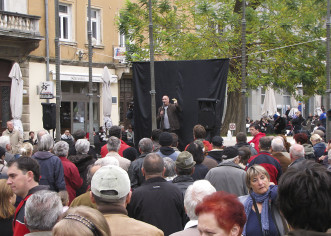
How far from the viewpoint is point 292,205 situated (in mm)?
2553

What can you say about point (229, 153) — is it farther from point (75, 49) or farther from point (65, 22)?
point (65, 22)

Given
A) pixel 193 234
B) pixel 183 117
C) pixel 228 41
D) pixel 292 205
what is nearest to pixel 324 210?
pixel 292 205

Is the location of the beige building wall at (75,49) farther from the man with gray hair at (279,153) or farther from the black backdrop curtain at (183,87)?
the man with gray hair at (279,153)

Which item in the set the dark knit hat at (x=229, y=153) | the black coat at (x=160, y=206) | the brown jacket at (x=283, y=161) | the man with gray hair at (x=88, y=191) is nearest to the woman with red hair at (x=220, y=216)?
the black coat at (x=160, y=206)

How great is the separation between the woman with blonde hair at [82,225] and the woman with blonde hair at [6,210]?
2.00 meters

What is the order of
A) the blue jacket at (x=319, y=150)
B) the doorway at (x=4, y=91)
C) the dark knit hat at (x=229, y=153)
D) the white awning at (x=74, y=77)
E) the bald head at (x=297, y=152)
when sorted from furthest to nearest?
the white awning at (x=74, y=77)
the doorway at (x=4, y=91)
the blue jacket at (x=319, y=150)
the dark knit hat at (x=229, y=153)
the bald head at (x=297, y=152)

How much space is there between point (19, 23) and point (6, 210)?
1849 cm

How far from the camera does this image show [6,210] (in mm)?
4629

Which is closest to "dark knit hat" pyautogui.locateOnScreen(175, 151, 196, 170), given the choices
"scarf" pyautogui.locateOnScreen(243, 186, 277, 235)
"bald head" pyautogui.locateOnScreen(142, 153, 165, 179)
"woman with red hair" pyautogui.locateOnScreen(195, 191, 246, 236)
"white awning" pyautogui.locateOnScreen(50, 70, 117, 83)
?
"bald head" pyautogui.locateOnScreen(142, 153, 165, 179)

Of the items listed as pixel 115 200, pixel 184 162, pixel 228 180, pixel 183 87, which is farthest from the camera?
pixel 183 87

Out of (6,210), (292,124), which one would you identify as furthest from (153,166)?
(292,124)

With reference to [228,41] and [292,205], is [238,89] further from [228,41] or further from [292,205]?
[292,205]

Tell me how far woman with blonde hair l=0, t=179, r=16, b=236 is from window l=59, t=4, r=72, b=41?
68.9 ft

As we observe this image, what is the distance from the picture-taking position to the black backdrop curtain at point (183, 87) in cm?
1269
